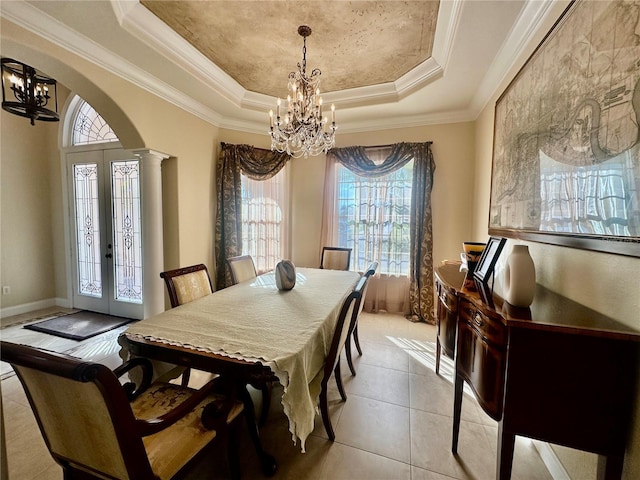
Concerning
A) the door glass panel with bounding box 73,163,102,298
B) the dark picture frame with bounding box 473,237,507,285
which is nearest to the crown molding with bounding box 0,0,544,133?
the dark picture frame with bounding box 473,237,507,285

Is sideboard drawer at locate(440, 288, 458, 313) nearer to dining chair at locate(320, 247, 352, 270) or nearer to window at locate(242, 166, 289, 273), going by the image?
dining chair at locate(320, 247, 352, 270)

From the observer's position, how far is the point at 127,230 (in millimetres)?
3580

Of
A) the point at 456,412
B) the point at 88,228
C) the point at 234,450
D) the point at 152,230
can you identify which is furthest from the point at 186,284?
the point at 88,228

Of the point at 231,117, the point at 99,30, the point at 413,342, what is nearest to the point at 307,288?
the point at 413,342

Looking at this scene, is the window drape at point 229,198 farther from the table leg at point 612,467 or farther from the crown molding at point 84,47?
the table leg at point 612,467

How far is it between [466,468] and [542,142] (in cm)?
197

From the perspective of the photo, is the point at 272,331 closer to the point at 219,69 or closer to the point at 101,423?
the point at 101,423

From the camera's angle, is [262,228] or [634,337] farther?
→ [262,228]

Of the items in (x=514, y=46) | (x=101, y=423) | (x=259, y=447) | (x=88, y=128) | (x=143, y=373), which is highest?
(x=514, y=46)

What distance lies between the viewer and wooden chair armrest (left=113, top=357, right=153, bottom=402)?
1.37 m

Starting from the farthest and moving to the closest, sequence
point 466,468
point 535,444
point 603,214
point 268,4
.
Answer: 1. point 268,4
2. point 535,444
3. point 466,468
4. point 603,214

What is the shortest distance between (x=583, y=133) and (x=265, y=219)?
3703 mm

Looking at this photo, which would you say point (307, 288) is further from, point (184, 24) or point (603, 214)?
point (184, 24)

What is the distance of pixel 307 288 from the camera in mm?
2387
